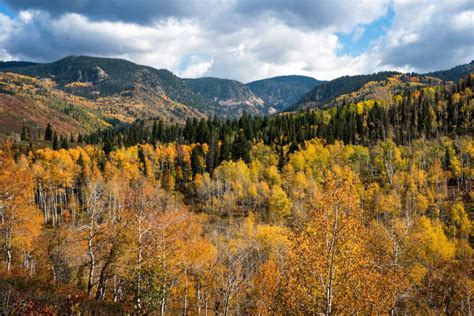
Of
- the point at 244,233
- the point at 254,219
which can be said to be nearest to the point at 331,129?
the point at 254,219

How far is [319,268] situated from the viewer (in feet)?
59.6

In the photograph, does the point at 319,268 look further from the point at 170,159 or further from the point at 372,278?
the point at 170,159

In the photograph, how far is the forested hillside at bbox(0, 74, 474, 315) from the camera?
18641 mm

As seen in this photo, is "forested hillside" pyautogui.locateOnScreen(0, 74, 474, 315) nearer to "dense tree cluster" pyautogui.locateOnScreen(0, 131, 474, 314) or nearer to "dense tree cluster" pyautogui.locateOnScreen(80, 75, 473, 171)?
"dense tree cluster" pyautogui.locateOnScreen(0, 131, 474, 314)

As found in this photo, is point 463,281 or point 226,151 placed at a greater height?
point 226,151

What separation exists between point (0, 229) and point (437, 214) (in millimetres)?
99709

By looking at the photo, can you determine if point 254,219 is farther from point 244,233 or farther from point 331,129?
point 331,129

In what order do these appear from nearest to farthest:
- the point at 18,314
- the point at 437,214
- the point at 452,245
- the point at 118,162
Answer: the point at 18,314 → the point at 452,245 → the point at 437,214 → the point at 118,162

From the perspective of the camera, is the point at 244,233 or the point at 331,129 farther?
the point at 331,129

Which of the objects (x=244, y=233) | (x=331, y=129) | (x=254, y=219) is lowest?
(x=254, y=219)

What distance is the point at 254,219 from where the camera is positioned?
344 ft

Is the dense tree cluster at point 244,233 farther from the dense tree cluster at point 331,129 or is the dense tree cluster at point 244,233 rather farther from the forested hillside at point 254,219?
the dense tree cluster at point 331,129

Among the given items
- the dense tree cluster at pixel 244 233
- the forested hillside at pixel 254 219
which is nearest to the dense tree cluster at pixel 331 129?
the forested hillside at pixel 254 219

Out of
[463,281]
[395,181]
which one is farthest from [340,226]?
[395,181]
